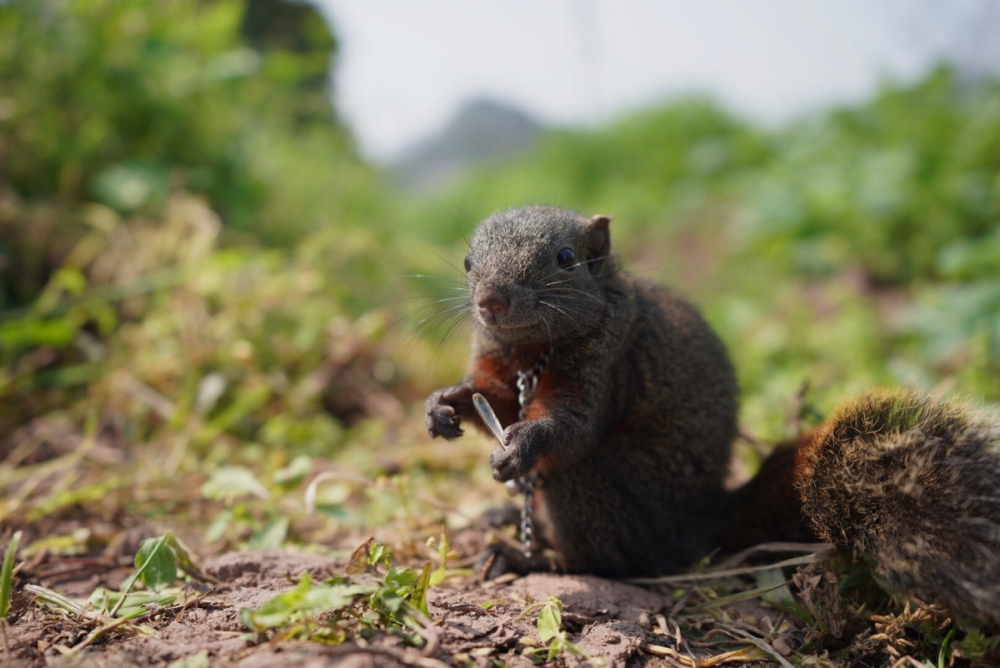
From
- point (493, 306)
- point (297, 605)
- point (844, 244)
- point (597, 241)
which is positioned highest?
point (844, 244)

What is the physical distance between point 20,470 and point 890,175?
8.11 m

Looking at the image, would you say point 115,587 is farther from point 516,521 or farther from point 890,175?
point 890,175

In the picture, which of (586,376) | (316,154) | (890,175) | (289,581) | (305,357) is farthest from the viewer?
(316,154)

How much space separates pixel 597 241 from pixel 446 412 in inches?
41.9

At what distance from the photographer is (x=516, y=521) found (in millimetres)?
3488

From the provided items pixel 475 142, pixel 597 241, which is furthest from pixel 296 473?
pixel 475 142

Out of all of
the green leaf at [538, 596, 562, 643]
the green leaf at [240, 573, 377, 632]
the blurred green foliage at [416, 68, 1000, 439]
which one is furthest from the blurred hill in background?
the green leaf at [240, 573, 377, 632]

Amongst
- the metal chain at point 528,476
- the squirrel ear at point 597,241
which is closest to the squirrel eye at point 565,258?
the squirrel ear at point 597,241

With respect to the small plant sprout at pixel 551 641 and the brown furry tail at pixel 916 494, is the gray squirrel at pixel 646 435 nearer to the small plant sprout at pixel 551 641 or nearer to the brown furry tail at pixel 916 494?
the brown furry tail at pixel 916 494

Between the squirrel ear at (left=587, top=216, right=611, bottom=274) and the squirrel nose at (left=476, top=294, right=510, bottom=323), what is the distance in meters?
0.61

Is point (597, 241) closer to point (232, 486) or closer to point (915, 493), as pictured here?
point (915, 493)

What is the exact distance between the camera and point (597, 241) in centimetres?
319

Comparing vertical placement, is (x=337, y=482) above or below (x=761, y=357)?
below

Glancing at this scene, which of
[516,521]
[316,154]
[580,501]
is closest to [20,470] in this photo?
[516,521]
